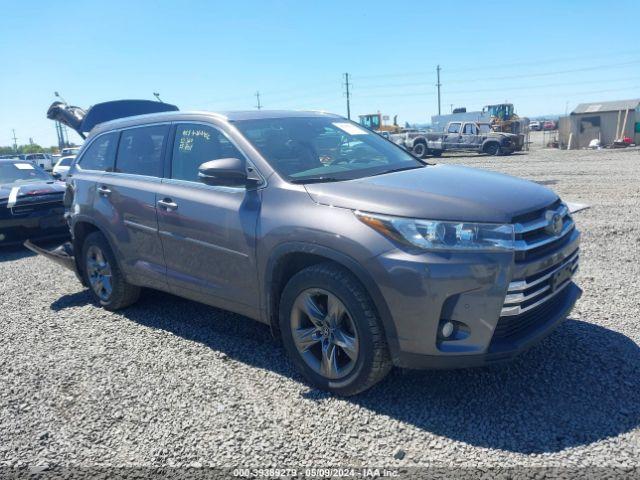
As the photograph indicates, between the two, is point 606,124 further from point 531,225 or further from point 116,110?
point 531,225

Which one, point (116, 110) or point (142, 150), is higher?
point (116, 110)

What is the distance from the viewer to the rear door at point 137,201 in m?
4.27

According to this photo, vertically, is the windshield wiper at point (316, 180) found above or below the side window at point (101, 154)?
below

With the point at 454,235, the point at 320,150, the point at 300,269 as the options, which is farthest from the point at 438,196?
the point at 320,150

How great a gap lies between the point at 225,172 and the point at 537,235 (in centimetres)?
196

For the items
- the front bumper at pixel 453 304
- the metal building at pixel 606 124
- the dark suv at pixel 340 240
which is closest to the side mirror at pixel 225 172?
the dark suv at pixel 340 240

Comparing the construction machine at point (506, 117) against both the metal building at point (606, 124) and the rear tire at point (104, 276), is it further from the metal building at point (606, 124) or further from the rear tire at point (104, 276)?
the rear tire at point (104, 276)

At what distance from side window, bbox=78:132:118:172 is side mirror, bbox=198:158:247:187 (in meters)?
1.93

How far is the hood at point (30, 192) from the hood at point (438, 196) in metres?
6.36

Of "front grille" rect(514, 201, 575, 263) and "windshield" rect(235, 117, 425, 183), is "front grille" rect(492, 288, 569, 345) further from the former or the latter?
"windshield" rect(235, 117, 425, 183)

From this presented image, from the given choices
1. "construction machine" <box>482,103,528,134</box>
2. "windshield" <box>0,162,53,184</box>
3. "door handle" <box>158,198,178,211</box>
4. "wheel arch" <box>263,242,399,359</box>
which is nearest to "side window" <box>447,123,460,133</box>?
"construction machine" <box>482,103,528,134</box>

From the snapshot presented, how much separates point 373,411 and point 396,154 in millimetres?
2153

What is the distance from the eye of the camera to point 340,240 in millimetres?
2971

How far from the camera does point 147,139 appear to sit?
14.9ft
